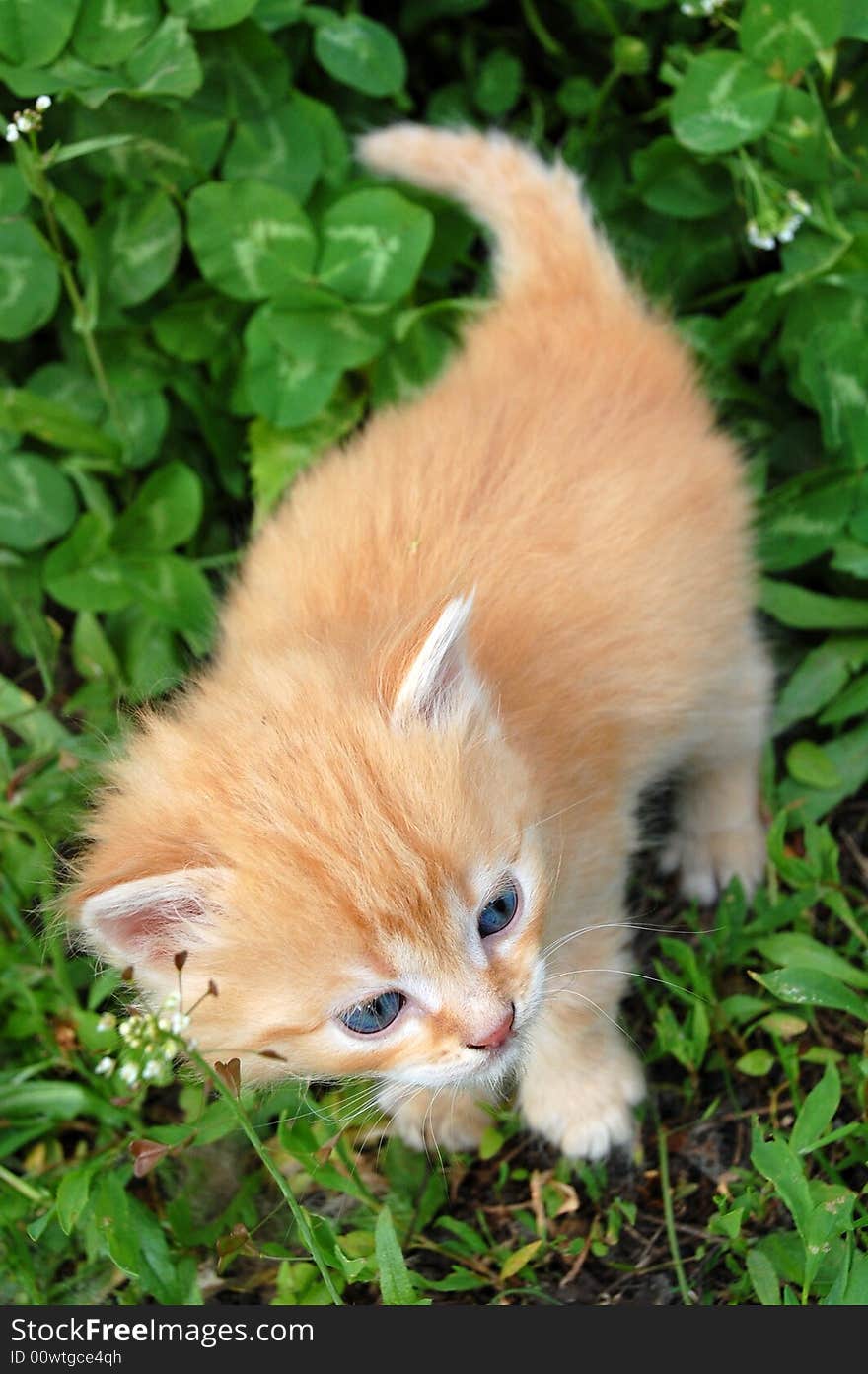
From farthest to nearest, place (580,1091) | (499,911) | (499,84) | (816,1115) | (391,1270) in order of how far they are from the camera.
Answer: (499,84) → (580,1091) → (816,1115) → (391,1270) → (499,911)

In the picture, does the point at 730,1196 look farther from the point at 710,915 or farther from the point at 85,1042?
the point at 85,1042

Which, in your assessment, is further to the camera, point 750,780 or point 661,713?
point 750,780

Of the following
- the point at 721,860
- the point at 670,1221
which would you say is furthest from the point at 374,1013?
the point at 721,860

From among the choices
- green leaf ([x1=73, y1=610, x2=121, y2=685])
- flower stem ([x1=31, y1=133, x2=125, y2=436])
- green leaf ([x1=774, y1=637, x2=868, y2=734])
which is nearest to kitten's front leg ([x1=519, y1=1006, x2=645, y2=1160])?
green leaf ([x1=774, y1=637, x2=868, y2=734])

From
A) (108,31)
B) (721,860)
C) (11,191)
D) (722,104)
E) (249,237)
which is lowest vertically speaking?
(721,860)

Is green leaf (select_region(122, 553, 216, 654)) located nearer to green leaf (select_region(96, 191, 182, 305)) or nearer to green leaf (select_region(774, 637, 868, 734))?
green leaf (select_region(96, 191, 182, 305))

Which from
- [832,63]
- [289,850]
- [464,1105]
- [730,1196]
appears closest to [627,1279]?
[730,1196]

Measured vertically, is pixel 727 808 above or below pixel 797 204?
below

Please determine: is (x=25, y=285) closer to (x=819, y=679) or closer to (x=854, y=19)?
(x=854, y=19)
